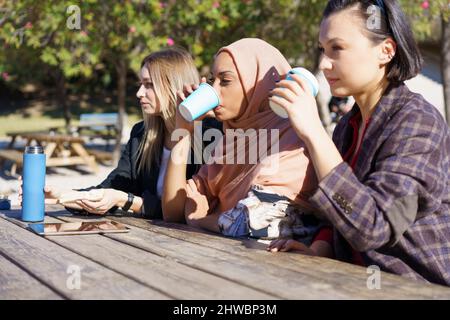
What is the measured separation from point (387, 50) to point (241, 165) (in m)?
0.82

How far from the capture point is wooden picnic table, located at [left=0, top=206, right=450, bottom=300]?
5.06ft

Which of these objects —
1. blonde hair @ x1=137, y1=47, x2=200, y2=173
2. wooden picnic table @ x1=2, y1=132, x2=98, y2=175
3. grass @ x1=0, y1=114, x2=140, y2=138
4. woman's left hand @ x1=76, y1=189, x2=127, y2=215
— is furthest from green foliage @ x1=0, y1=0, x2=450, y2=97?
grass @ x1=0, y1=114, x2=140, y2=138

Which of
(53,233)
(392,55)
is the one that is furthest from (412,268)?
(53,233)

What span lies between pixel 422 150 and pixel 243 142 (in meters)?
0.90

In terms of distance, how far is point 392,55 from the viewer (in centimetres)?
198

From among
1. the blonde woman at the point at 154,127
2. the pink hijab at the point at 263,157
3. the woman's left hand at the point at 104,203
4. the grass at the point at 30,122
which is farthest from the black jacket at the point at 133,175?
the grass at the point at 30,122

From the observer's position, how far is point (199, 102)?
2346 millimetres

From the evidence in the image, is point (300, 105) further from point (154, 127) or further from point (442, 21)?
point (442, 21)

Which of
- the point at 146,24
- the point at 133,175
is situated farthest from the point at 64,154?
the point at 133,175

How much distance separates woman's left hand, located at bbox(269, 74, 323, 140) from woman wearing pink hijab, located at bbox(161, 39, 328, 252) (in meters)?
0.49

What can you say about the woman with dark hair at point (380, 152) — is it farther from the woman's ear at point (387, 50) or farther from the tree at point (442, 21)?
the tree at point (442, 21)

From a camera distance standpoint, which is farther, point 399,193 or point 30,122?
point 30,122

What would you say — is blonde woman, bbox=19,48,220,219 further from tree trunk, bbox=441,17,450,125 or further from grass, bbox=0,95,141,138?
grass, bbox=0,95,141,138
